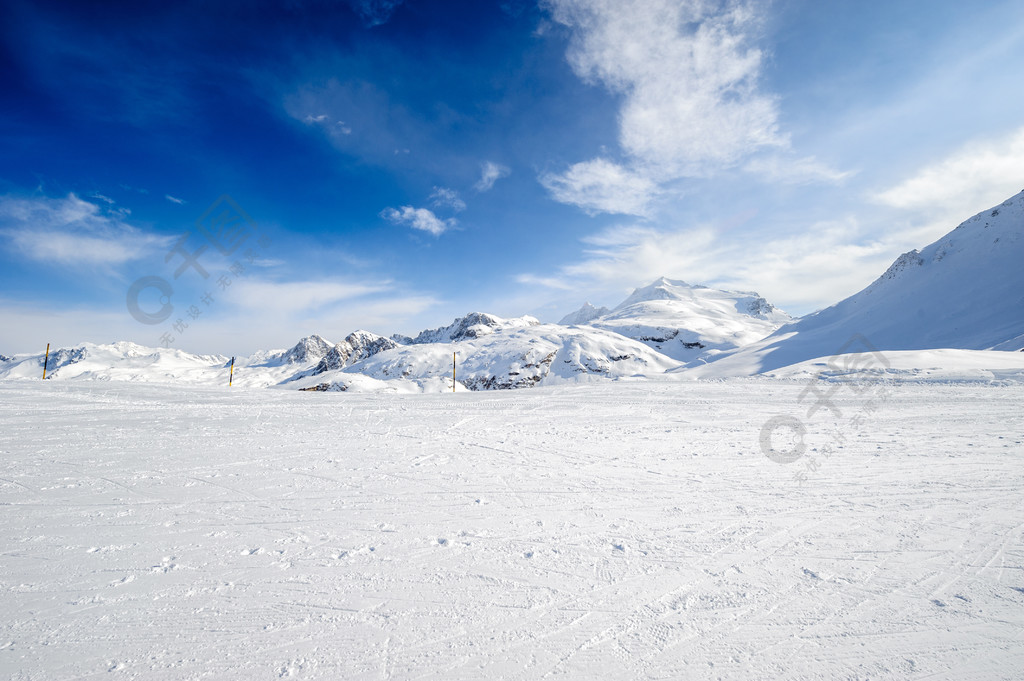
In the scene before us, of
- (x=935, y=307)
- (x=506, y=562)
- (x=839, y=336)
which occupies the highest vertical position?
(x=935, y=307)

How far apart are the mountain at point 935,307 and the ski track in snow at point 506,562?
39337 millimetres

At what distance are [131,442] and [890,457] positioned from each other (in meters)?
15.7

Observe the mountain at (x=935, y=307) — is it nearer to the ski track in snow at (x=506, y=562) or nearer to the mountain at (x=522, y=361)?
the mountain at (x=522, y=361)

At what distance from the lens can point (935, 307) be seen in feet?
207

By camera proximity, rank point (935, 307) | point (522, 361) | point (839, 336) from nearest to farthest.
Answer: point (522, 361)
point (935, 307)
point (839, 336)

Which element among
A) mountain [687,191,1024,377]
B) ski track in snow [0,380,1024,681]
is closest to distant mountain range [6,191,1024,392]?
mountain [687,191,1024,377]

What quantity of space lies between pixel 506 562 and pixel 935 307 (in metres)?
88.6

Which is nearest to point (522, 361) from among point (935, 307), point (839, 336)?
point (839, 336)

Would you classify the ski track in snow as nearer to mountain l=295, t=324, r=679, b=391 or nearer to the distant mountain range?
the distant mountain range

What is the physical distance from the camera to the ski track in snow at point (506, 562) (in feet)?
9.50

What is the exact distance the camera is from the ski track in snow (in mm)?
2896

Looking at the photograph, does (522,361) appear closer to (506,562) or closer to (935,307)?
(506,562)

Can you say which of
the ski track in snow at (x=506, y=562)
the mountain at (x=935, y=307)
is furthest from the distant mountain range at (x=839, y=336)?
the ski track in snow at (x=506, y=562)

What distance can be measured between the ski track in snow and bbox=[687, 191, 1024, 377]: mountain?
39337 millimetres
